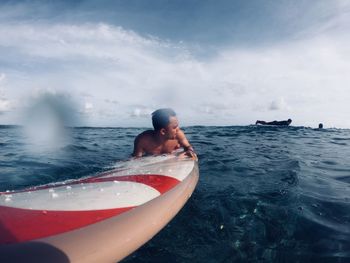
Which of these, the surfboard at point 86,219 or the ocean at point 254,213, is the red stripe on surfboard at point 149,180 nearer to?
the surfboard at point 86,219

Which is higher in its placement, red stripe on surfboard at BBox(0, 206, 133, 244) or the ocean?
red stripe on surfboard at BBox(0, 206, 133, 244)

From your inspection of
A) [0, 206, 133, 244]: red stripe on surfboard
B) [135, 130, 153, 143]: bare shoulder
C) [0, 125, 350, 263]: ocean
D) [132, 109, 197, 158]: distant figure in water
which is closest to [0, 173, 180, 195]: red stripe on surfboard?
[0, 125, 350, 263]: ocean

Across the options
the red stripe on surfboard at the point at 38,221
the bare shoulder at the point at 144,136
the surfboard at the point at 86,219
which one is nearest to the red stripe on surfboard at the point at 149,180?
the surfboard at the point at 86,219

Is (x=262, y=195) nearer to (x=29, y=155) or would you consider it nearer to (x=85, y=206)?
(x=85, y=206)

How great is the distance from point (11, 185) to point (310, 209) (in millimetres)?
5275

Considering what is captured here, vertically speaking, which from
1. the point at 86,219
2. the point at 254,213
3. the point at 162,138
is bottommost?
the point at 254,213

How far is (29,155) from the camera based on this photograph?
855 centimetres

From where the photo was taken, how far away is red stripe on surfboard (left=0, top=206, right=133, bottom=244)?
1844mm

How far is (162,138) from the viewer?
614 cm

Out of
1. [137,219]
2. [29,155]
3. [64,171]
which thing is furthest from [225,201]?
[29,155]

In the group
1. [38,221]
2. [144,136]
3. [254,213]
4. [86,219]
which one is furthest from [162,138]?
[38,221]

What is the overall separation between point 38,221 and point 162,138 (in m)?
4.22

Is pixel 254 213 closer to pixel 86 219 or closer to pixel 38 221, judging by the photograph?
pixel 86 219

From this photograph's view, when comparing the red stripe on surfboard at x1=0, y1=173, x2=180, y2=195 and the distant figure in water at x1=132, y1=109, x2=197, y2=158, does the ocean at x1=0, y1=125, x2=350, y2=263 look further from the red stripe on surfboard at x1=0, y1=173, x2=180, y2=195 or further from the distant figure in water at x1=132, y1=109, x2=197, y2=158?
the distant figure in water at x1=132, y1=109, x2=197, y2=158
